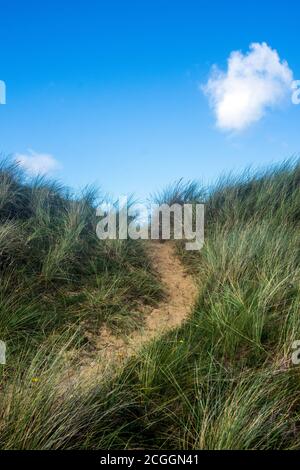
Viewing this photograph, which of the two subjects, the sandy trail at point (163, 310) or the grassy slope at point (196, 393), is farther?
the sandy trail at point (163, 310)

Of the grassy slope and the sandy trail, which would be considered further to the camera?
the sandy trail

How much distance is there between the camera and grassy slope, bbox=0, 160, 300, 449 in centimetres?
264

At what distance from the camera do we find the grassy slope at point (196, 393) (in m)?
2.64

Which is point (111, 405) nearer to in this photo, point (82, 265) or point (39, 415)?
point (39, 415)

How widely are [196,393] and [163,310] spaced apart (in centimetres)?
241

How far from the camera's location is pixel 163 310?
560 cm

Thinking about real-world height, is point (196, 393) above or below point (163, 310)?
below

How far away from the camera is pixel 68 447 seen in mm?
2668

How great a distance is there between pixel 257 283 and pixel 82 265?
7.66 ft

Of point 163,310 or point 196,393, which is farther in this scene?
point 163,310

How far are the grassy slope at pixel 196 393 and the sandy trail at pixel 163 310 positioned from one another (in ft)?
1.33

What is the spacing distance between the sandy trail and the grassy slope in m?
0.41

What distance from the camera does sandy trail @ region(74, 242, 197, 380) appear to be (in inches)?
177

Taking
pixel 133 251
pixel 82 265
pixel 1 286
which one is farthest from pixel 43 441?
pixel 133 251
